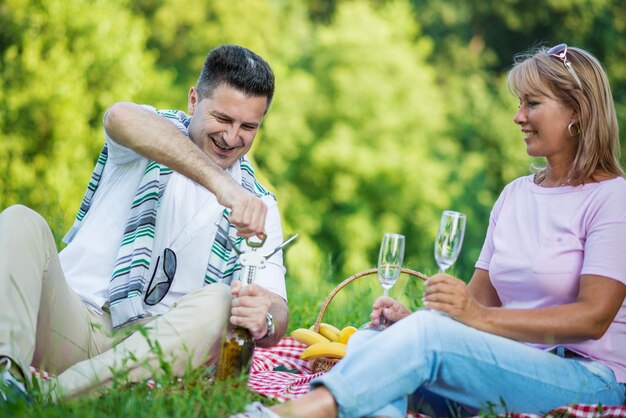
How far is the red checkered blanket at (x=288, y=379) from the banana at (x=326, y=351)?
0.31 feet

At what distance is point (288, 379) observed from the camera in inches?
151

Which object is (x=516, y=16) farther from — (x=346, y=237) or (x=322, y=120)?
(x=346, y=237)

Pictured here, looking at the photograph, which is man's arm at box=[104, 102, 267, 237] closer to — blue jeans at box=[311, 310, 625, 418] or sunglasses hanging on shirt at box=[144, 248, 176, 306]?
sunglasses hanging on shirt at box=[144, 248, 176, 306]

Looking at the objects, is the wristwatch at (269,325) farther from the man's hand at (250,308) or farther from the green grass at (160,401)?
the green grass at (160,401)

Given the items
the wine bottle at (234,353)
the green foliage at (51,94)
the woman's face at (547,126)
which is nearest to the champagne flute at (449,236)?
the woman's face at (547,126)

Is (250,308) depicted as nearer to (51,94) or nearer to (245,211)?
(245,211)

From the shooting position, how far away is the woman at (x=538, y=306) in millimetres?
2855

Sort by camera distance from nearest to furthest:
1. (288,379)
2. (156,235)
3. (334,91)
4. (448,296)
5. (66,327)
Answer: (448,296) → (66,327) → (156,235) → (288,379) → (334,91)

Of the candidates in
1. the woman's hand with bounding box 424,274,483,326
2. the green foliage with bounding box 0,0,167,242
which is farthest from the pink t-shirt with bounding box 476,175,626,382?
the green foliage with bounding box 0,0,167,242

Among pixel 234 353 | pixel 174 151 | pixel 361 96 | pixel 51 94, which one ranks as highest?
pixel 361 96

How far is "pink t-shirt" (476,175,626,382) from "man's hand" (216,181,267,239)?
3.15 feet

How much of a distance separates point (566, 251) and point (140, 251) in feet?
5.53

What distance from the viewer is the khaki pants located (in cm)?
292

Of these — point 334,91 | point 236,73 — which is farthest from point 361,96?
point 236,73
